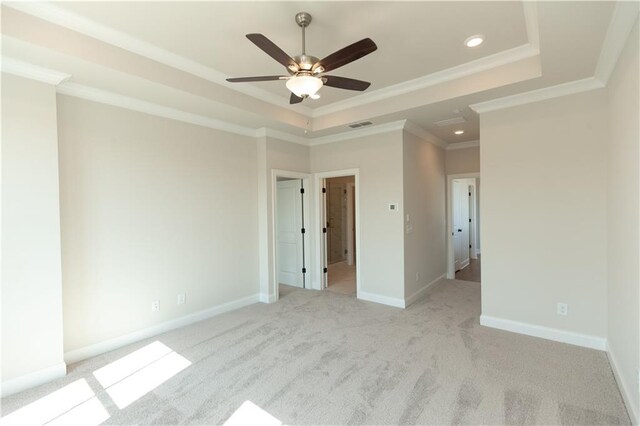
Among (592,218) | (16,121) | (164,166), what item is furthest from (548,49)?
(16,121)

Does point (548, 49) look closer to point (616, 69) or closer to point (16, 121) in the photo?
point (616, 69)

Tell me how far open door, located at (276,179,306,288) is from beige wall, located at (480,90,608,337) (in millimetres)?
2972

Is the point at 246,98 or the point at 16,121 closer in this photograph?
the point at 16,121

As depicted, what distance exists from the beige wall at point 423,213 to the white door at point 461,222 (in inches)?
47.5

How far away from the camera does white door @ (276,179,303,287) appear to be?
5.50 meters

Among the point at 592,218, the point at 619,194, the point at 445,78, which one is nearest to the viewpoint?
the point at 619,194

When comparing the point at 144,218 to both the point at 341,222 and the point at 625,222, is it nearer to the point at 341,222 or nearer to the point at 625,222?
the point at 625,222

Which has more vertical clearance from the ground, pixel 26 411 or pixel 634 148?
pixel 634 148

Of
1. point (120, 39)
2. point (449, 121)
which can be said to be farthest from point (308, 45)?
point (449, 121)

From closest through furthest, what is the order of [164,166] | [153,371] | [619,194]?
[619,194]
[153,371]
[164,166]

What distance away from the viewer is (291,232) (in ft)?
18.5

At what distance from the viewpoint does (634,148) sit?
2.01 meters

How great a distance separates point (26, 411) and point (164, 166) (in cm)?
248

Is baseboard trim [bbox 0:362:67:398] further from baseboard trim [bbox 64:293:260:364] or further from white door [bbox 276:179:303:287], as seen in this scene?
white door [bbox 276:179:303:287]
